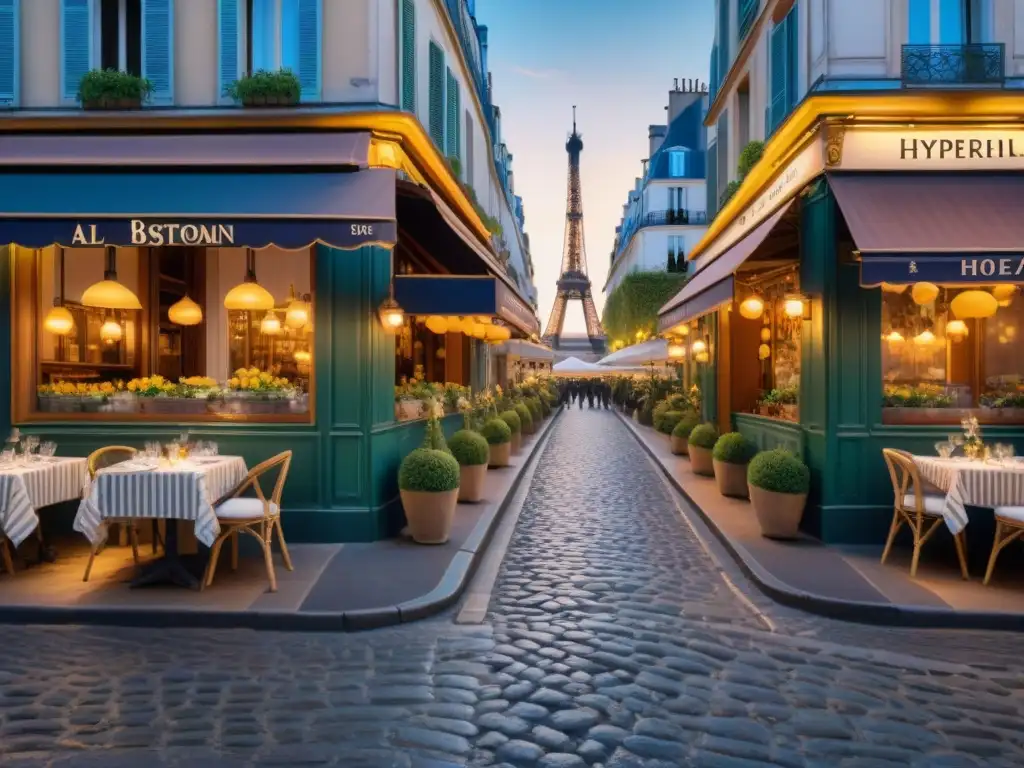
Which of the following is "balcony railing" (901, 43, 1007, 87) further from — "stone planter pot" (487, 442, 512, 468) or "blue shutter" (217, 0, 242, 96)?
"stone planter pot" (487, 442, 512, 468)

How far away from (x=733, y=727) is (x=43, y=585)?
18.4ft

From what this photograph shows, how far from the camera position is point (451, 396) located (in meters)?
13.4

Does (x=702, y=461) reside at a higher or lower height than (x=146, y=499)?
lower

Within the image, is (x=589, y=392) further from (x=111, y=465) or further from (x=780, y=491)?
(x=111, y=465)

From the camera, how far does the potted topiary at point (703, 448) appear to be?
44.9ft

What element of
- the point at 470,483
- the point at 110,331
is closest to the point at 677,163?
the point at 470,483

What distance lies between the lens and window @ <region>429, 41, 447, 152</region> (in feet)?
39.0

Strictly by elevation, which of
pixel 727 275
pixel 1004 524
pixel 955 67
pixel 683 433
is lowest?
pixel 1004 524

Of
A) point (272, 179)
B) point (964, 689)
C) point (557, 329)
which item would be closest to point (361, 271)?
point (272, 179)

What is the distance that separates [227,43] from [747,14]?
9.08 m

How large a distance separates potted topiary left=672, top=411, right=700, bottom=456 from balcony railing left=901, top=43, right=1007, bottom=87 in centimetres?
808

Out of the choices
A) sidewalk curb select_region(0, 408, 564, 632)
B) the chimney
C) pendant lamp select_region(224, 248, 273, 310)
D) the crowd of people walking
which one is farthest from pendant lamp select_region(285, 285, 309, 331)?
the chimney

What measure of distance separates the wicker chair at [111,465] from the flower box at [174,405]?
606 mm

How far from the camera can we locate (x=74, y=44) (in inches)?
360
